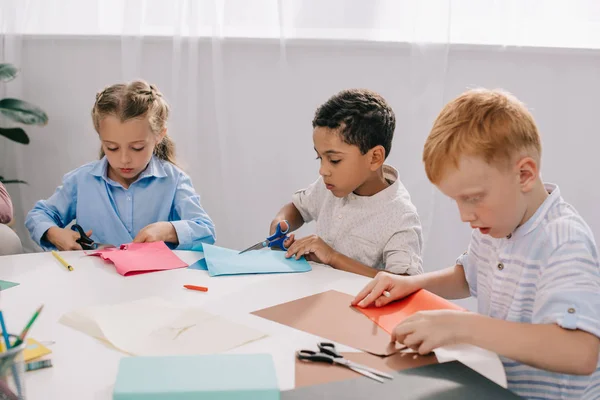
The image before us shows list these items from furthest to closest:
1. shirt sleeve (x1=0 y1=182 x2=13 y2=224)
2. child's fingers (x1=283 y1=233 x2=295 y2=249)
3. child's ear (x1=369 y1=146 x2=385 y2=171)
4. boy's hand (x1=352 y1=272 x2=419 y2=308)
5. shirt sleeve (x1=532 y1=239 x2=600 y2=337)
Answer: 1. shirt sleeve (x1=0 y1=182 x2=13 y2=224)
2. child's ear (x1=369 y1=146 x2=385 y2=171)
3. child's fingers (x1=283 y1=233 x2=295 y2=249)
4. boy's hand (x1=352 y1=272 x2=419 y2=308)
5. shirt sleeve (x1=532 y1=239 x2=600 y2=337)

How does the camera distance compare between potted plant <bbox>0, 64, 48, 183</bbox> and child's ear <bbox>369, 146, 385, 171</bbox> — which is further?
potted plant <bbox>0, 64, 48, 183</bbox>

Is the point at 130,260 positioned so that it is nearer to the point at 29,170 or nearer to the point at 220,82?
the point at 220,82

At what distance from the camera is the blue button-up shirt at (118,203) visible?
71.2 inches

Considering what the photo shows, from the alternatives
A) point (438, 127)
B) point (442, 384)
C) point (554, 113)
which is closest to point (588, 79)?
point (554, 113)

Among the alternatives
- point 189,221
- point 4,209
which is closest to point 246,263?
point 189,221

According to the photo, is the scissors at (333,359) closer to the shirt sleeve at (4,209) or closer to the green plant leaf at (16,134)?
the shirt sleeve at (4,209)

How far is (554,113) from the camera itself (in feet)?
8.02

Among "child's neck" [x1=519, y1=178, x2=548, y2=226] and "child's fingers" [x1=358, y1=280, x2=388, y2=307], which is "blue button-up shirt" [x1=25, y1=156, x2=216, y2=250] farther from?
"child's neck" [x1=519, y1=178, x2=548, y2=226]

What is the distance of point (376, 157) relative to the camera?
162 cm

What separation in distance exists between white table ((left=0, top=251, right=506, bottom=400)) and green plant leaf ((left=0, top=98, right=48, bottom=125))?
51.9 inches

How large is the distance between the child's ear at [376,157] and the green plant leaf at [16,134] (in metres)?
1.62

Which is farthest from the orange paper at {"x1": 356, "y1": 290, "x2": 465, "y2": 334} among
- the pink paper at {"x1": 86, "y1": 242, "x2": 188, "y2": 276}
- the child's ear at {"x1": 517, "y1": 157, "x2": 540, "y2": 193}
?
the pink paper at {"x1": 86, "y1": 242, "x2": 188, "y2": 276}

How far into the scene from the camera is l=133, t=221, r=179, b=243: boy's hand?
152cm

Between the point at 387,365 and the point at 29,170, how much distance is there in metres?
2.33
